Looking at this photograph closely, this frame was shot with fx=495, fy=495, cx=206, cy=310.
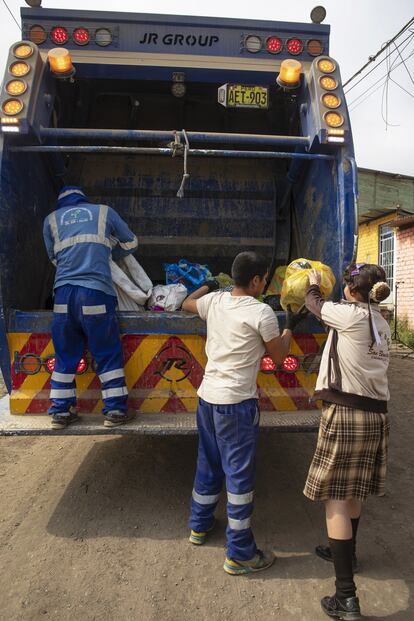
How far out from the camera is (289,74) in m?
3.00

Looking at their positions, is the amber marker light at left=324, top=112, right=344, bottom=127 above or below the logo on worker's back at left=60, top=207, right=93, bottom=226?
above

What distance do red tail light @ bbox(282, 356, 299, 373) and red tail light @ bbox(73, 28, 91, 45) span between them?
2285 millimetres

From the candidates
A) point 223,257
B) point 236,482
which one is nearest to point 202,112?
point 223,257

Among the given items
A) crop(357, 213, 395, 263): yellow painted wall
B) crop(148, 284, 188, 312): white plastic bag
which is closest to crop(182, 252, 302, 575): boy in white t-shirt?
crop(148, 284, 188, 312): white plastic bag

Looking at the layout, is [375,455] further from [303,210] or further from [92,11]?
[92,11]

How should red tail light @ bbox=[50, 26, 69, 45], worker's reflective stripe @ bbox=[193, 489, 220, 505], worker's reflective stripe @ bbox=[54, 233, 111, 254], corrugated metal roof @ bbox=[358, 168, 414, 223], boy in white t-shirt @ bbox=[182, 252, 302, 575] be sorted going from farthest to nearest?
1. corrugated metal roof @ bbox=[358, 168, 414, 223]
2. red tail light @ bbox=[50, 26, 69, 45]
3. worker's reflective stripe @ bbox=[54, 233, 111, 254]
4. worker's reflective stripe @ bbox=[193, 489, 220, 505]
5. boy in white t-shirt @ bbox=[182, 252, 302, 575]

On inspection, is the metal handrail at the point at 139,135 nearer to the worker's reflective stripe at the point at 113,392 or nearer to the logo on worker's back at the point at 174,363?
the logo on worker's back at the point at 174,363

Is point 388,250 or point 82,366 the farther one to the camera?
point 388,250

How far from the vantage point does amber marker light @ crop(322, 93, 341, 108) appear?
2.84 metres

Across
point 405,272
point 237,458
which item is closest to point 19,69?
point 237,458

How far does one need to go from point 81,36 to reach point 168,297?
1704 millimetres

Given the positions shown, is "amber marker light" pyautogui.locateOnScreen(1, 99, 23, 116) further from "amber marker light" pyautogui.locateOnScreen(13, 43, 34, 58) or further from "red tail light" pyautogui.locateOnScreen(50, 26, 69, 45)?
"red tail light" pyautogui.locateOnScreen(50, 26, 69, 45)

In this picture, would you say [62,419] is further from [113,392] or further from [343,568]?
[343,568]

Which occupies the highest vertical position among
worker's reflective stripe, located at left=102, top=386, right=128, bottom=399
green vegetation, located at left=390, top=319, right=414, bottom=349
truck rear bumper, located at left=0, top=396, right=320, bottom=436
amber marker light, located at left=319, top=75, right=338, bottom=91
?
amber marker light, located at left=319, top=75, right=338, bottom=91
